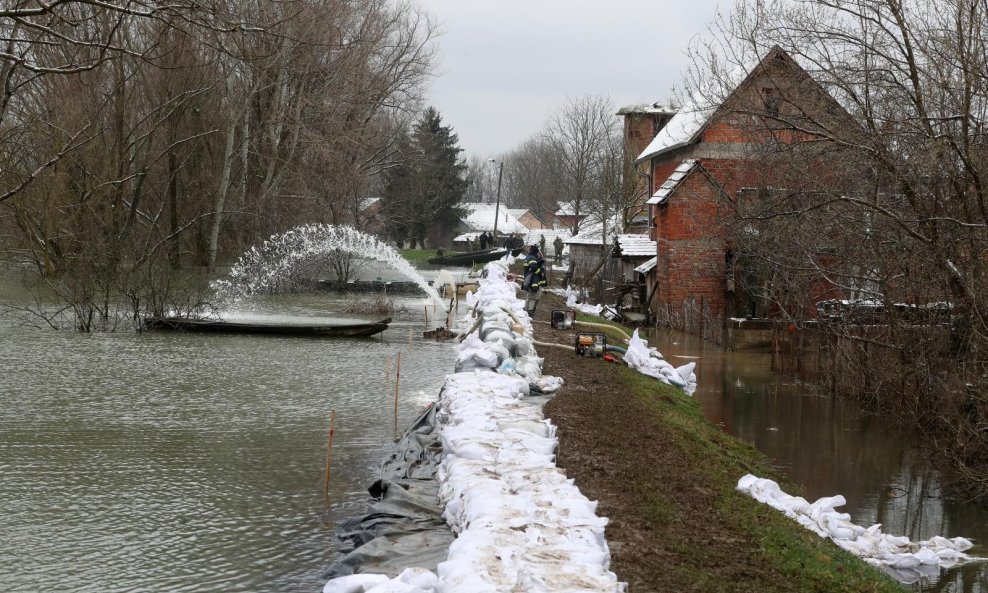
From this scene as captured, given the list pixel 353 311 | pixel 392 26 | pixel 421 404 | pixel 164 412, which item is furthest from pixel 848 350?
pixel 392 26

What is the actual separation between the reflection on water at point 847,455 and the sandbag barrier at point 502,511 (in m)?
3.99

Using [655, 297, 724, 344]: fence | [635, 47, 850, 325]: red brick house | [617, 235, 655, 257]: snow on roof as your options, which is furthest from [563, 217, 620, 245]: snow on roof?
[655, 297, 724, 344]: fence

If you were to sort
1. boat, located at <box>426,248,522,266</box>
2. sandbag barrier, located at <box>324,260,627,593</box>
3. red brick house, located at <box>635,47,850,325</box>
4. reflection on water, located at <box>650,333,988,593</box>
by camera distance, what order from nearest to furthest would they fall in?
sandbag barrier, located at <box>324,260,627,593</box> < reflection on water, located at <box>650,333,988,593</box> < red brick house, located at <box>635,47,850,325</box> < boat, located at <box>426,248,522,266</box>

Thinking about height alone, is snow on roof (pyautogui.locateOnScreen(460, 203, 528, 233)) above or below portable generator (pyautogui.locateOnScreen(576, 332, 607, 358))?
above

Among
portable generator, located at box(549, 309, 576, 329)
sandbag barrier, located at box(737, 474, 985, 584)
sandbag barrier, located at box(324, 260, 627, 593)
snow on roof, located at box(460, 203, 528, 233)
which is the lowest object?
sandbag barrier, located at box(737, 474, 985, 584)

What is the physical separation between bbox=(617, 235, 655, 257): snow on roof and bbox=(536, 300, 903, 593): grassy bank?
22727mm

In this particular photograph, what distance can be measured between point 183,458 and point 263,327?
1154 centimetres

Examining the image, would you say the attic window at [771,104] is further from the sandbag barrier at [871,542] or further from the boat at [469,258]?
the boat at [469,258]

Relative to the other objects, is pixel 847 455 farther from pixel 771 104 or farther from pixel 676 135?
pixel 676 135

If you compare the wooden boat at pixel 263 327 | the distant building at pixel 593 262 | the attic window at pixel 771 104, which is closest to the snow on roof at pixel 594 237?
the distant building at pixel 593 262

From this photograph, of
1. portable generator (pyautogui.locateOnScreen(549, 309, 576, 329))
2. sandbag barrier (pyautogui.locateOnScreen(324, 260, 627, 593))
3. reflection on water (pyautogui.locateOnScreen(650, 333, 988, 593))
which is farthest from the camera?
portable generator (pyautogui.locateOnScreen(549, 309, 576, 329))

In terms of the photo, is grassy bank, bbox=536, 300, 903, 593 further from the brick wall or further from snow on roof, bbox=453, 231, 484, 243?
snow on roof, bbox=453, 231, 484, 243

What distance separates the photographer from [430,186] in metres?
78.4

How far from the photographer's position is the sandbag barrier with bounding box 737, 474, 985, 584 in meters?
9.48
